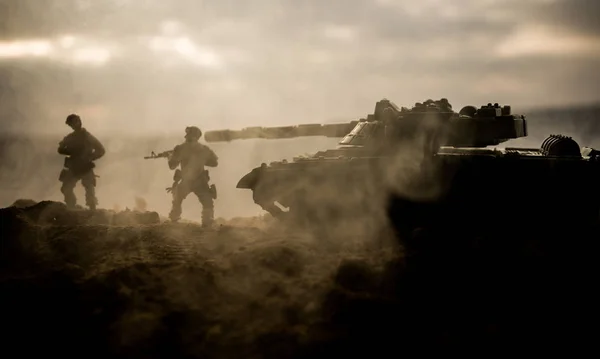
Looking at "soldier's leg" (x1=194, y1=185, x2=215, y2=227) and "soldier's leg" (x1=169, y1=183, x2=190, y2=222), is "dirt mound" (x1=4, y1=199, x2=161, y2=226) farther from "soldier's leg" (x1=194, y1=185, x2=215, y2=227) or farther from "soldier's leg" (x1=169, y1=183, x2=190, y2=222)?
"soldier's leg" (x1=194, y1=185, x2=215, y2=227)

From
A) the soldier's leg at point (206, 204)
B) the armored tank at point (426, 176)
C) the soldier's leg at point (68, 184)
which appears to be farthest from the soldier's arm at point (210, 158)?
the soldier's leg at point (68, 184)

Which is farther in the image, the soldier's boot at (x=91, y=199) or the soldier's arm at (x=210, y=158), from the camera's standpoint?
the soldier's boot at (x=91, y=199)

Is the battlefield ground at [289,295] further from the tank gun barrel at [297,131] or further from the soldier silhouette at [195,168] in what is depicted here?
the tank gun barrel at [297,131]

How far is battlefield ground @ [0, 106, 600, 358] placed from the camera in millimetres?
5285

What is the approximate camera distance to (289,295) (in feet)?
20.3

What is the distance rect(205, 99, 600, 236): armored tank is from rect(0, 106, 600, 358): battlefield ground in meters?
0.48

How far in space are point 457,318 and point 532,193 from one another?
342 centimetres

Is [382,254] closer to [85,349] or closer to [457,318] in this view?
[457,318]

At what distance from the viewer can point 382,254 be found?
7574 millimetres

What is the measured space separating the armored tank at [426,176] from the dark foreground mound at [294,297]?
0.63 m

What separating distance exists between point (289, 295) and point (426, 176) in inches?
140

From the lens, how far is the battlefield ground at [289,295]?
5.29 metres

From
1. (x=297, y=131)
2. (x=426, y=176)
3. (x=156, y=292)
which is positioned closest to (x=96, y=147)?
(x=297, y=131)

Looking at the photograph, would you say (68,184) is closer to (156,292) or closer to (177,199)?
(177,199)
